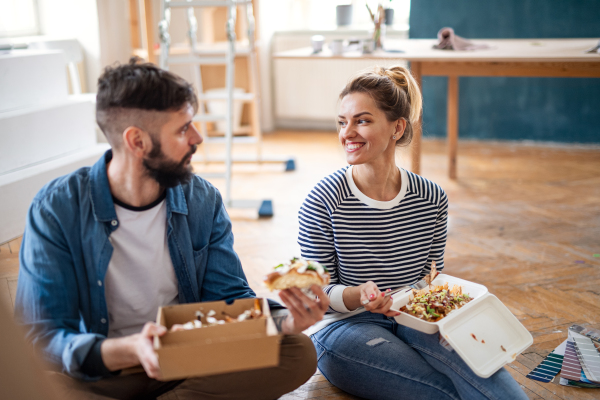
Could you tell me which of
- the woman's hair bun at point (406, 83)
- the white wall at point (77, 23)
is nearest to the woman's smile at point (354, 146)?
the woman's hair bun at point (406, 83)

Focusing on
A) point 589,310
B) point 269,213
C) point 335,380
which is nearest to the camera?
point 335,380

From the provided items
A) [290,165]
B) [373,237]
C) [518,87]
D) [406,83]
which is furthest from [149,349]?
[518,87]

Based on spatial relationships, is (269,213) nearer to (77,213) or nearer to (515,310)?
(515,310)

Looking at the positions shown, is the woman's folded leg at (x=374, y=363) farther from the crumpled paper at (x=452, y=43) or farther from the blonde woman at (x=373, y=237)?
the crumpled paper at (x=452, y=43)

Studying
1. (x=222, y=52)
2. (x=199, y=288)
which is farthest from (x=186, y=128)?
(x=222, y=52)

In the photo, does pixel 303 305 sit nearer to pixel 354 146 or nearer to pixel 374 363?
pixel 374 363

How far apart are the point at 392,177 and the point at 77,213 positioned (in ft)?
3.18

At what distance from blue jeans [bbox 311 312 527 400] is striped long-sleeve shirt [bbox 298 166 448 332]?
0.10 meters

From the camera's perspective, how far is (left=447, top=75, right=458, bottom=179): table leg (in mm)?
4129

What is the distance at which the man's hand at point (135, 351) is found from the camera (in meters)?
1.13

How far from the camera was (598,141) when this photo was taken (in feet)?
17.1

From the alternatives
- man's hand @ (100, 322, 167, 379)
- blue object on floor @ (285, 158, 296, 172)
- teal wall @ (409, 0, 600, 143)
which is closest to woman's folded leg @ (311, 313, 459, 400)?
man's hand @ (100, 322, 167, 379)

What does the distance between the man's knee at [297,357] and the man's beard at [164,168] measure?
1.64 feet

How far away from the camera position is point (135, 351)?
119 centimetres
